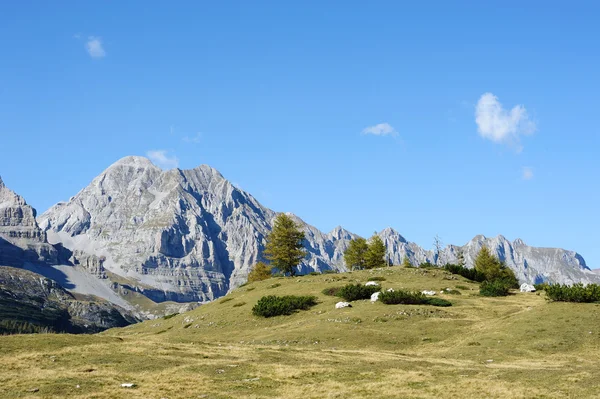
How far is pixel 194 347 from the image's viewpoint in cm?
3988

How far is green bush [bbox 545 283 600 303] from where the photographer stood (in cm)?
5456

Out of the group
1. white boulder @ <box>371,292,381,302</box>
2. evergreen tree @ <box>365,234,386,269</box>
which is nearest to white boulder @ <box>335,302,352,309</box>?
white boulder @ <box>371,292,381,302</box>

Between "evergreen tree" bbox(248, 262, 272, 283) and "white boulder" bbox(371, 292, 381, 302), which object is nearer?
"white boulder" bbox(371, 292, 381, 302)

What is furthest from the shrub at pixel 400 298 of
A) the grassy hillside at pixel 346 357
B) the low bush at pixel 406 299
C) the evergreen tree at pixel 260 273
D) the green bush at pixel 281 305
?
the evergreen tree at pixel 260 273

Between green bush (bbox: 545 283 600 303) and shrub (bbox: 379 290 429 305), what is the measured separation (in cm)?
1373

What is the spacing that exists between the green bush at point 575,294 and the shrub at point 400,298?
13728 millimetres

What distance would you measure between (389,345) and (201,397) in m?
25.0

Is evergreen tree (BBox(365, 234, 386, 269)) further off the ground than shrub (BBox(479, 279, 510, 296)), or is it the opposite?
evergreen tree (BBox(365, 234, 386, 269))

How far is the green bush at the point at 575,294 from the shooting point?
54562 millimetres

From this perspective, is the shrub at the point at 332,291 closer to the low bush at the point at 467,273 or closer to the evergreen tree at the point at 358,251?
the low bush at the point at 467,273

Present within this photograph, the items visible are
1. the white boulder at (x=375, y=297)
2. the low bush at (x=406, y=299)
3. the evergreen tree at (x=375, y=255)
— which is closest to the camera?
the low bush at (x=406, y=299)

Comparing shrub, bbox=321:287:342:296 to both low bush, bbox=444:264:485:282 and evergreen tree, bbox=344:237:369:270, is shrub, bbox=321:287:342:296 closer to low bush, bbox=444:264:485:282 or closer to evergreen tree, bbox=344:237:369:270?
low bush, bbox=444:264:485:282

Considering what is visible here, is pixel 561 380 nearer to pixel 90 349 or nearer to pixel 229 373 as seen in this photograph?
pixel 229 373

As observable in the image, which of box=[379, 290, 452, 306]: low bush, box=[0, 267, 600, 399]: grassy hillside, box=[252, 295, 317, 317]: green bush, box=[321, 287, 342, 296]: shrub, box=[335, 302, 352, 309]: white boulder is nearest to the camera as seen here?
box=[0, 267, 600, 399]: grassy hillside
